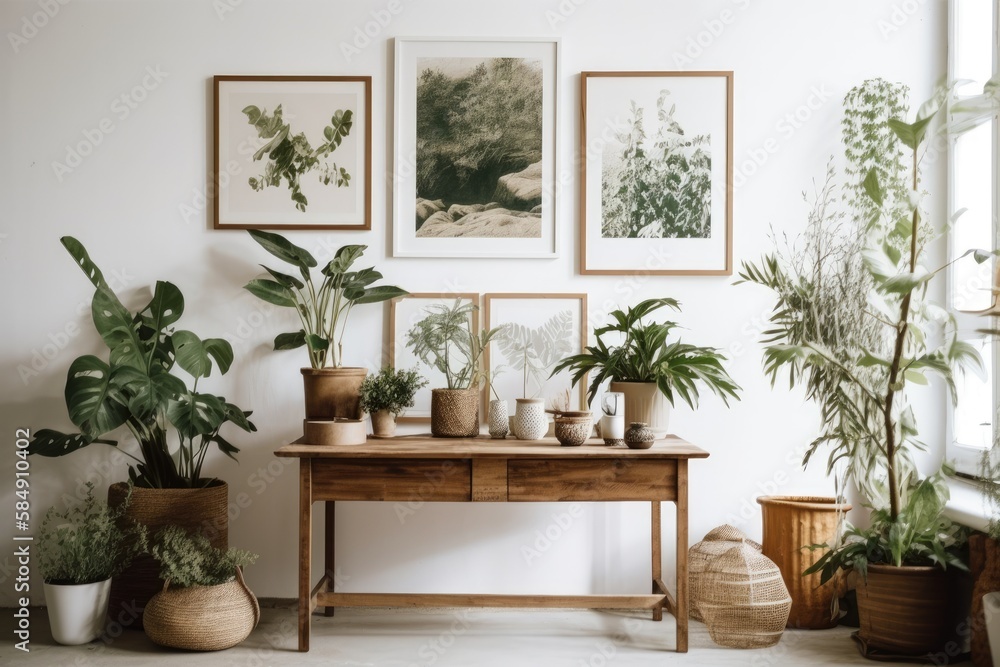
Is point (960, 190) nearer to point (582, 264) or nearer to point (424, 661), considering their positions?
point (582, 264)

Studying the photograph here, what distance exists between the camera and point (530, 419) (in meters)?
3.14

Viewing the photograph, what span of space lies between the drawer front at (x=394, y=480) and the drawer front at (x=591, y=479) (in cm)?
21

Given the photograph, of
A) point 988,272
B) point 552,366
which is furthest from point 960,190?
point 552,366

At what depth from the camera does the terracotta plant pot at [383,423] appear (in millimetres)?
3227

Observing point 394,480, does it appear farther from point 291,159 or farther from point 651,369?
point 291,159

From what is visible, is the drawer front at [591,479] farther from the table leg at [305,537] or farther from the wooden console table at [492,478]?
the table leg at [305,537]

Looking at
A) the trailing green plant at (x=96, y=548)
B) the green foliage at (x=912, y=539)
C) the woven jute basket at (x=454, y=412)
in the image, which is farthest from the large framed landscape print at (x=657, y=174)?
the trailing green plant at (x=96, y=548)

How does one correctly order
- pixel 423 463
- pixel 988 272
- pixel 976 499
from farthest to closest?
pixel 988 272, pixel 976 499, pixel 423 463

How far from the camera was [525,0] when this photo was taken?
3.61m

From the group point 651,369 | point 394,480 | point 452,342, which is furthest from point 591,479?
point 452,342

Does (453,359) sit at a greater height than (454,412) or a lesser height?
greater

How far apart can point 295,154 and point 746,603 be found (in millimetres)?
2840

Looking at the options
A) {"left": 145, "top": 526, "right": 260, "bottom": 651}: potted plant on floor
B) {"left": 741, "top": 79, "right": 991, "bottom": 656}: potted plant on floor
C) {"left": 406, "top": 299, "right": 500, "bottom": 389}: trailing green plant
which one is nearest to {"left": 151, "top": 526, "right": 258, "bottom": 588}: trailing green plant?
{"left": 145, "top": 526, "right": 260, "bottom": 651}: potted plant on floor

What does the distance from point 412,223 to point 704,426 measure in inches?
67.2
